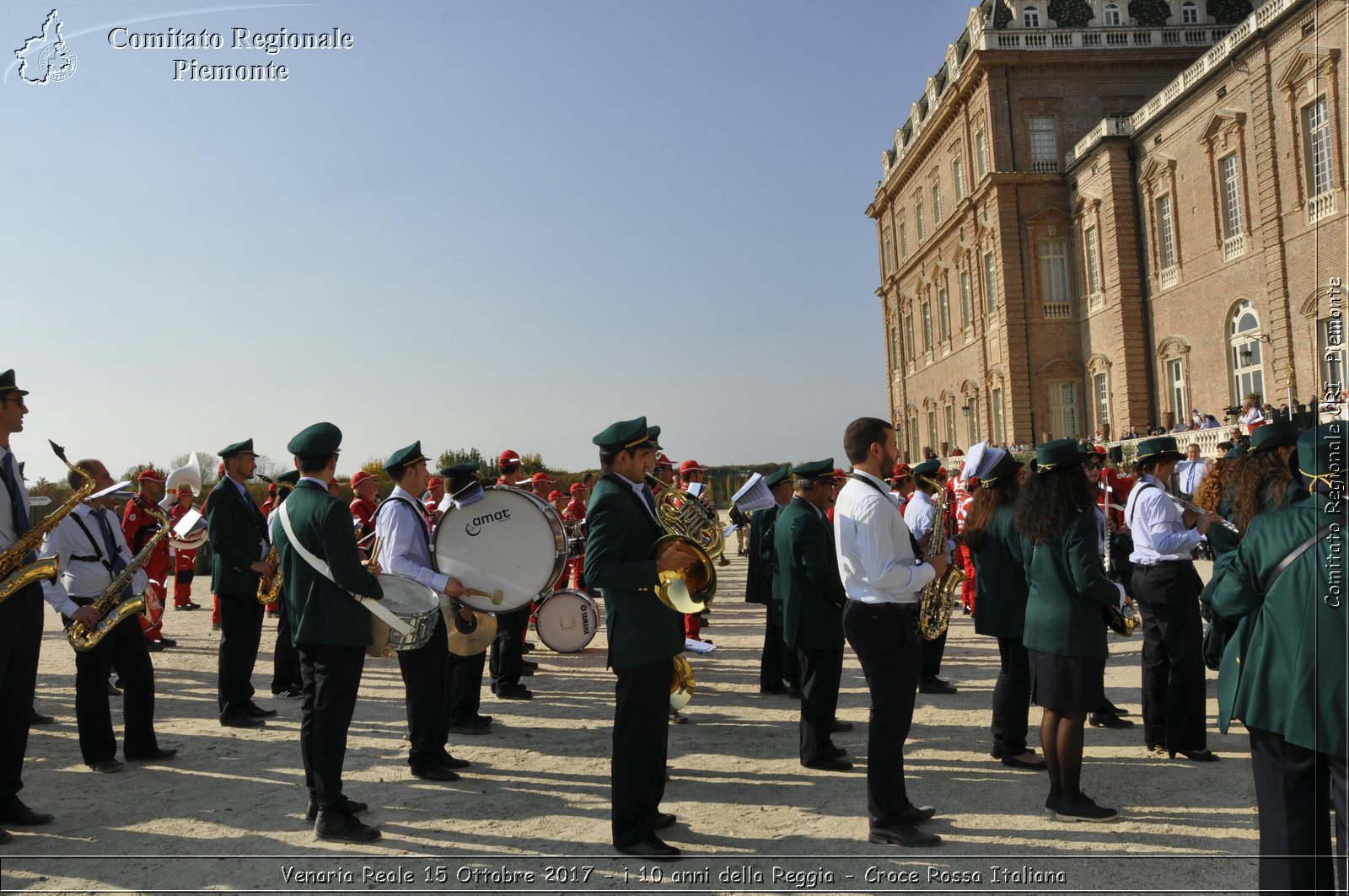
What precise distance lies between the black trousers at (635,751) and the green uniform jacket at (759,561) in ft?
13.3

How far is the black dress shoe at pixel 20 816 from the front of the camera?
197 inches

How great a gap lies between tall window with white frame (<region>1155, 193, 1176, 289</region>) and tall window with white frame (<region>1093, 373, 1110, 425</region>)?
4531 mm

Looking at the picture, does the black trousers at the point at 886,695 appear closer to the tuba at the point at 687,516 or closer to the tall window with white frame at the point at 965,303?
the tuba at the point at 687,516

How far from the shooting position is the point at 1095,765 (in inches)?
224

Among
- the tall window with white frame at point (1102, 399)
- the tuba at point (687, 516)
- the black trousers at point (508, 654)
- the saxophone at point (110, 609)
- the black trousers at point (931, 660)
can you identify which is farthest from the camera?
the tall window with white frame at point (1102, 399)

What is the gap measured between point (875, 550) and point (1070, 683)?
1.20 meters

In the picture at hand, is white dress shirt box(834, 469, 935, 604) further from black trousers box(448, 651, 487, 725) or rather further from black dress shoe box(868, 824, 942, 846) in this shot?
black trousers box(448, 651, 487, 725)

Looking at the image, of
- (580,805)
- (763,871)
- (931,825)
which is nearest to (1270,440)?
(931,825)

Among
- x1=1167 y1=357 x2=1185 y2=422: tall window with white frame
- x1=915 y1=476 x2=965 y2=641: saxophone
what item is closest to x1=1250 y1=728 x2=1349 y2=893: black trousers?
x1=915 y1=476 x2=965 y2=641: saxophone

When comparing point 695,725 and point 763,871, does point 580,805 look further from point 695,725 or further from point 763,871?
point 695,725

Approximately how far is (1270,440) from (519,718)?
5.48 metres

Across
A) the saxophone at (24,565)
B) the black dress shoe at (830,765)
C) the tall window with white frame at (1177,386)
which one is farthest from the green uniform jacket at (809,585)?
the tall window with white frame at (1177,386)

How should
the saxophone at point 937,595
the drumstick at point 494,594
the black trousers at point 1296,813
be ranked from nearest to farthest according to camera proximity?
the black trousers at point 1296,813
the saxophone at point 937,595
the drumstick at point 494,594

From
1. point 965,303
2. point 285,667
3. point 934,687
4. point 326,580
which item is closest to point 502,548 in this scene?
point 326,580
